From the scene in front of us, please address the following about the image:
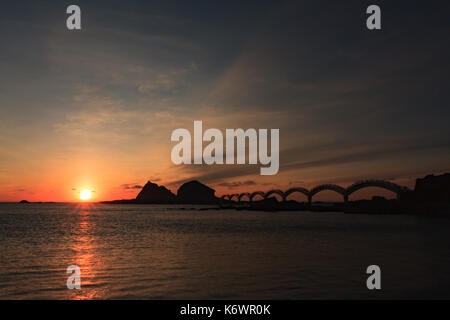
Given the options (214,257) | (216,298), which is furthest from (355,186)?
(216,298)

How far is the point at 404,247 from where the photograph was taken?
35.5m

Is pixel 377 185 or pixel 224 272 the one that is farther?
pixel 377 185

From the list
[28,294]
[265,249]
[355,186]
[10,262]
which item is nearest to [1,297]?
[28,294]

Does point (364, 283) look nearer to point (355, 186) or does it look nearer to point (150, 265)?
point (150, 265)

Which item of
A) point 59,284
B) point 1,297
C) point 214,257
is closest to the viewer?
point 1,297

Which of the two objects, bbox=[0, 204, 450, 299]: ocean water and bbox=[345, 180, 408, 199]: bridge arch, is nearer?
bbox=[0, 204, 450, 299]: ocean water

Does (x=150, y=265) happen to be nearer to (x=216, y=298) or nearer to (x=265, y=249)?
(x=216, y=298)

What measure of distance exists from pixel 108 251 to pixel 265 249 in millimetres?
15734

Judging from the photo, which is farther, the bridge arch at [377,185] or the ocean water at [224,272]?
the bridge arch at [377,185]
